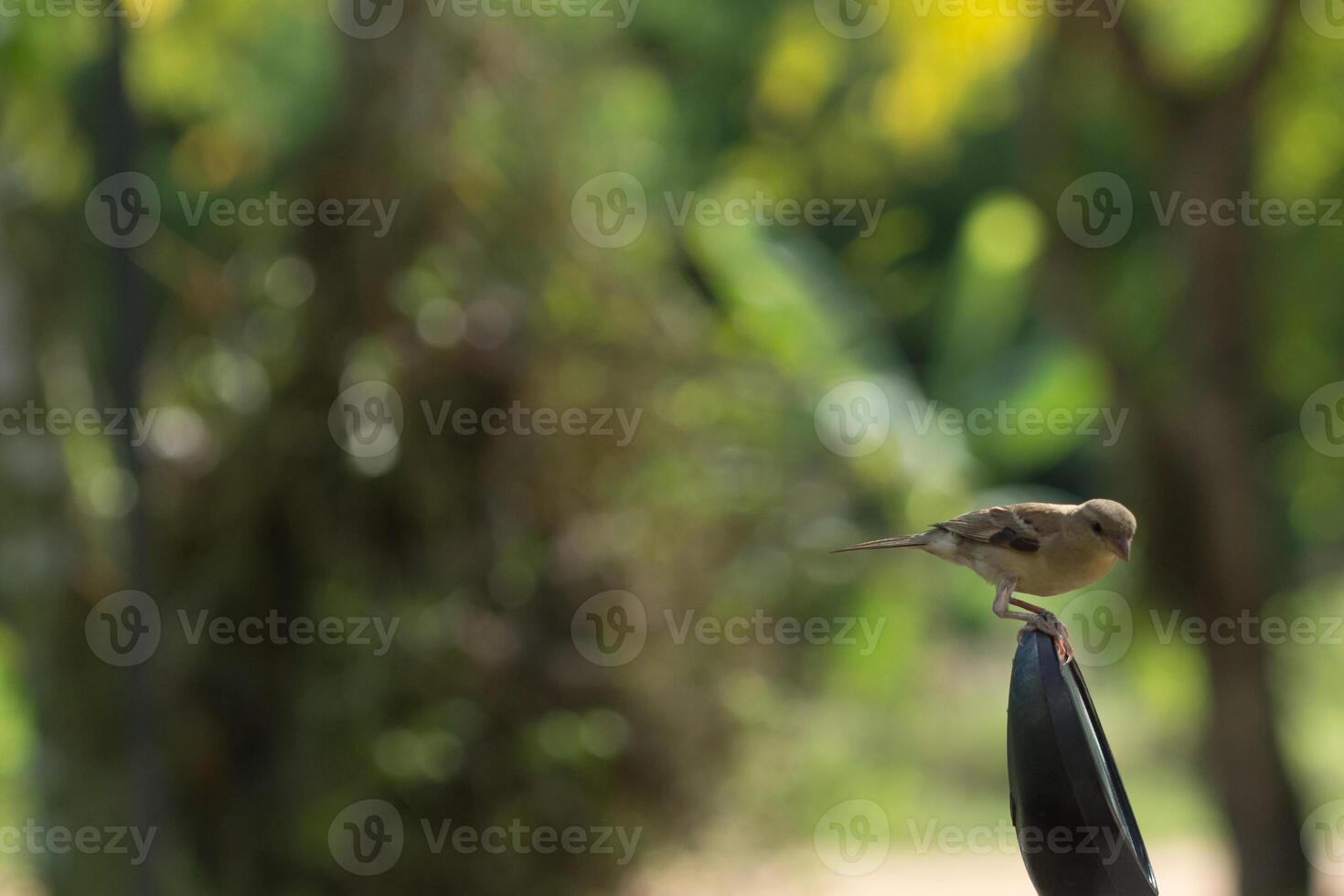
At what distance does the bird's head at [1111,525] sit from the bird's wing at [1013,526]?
98 mm

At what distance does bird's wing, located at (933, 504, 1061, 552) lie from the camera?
295cm

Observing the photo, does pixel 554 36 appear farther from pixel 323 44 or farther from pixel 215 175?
pixel 323 44

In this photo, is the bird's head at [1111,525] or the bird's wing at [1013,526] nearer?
the bird's head at [1111,525]

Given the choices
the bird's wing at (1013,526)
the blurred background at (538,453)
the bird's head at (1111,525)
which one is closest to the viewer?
the bird's head at (1111,525)

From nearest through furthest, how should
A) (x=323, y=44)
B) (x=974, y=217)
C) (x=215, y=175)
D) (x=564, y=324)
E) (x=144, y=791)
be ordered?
(x=144, y=791) → (x=564, y=324) → (x=215, y=175) → (x=974, y=217) → (x=323, y=44)

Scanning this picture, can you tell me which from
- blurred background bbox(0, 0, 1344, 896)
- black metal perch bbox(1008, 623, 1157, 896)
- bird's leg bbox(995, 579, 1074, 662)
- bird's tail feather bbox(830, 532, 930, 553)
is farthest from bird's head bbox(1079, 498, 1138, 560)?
blurred background bbox(0, 0, 1344, 896)

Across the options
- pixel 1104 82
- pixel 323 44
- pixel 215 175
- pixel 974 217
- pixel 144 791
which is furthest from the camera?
pixel 323 44

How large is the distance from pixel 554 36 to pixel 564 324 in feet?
5.48

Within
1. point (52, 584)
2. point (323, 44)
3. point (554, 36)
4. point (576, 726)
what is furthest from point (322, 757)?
point (323, 44)

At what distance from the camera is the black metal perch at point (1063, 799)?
2.14 metres

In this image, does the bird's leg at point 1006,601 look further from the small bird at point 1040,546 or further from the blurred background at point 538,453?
the blurred background at point 538,453

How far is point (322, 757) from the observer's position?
659 centimetres

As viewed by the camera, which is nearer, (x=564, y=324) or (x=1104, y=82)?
A: (x=564, y=324)

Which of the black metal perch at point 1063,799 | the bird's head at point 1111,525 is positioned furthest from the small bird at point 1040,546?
the black metal perch at point 1063,799
